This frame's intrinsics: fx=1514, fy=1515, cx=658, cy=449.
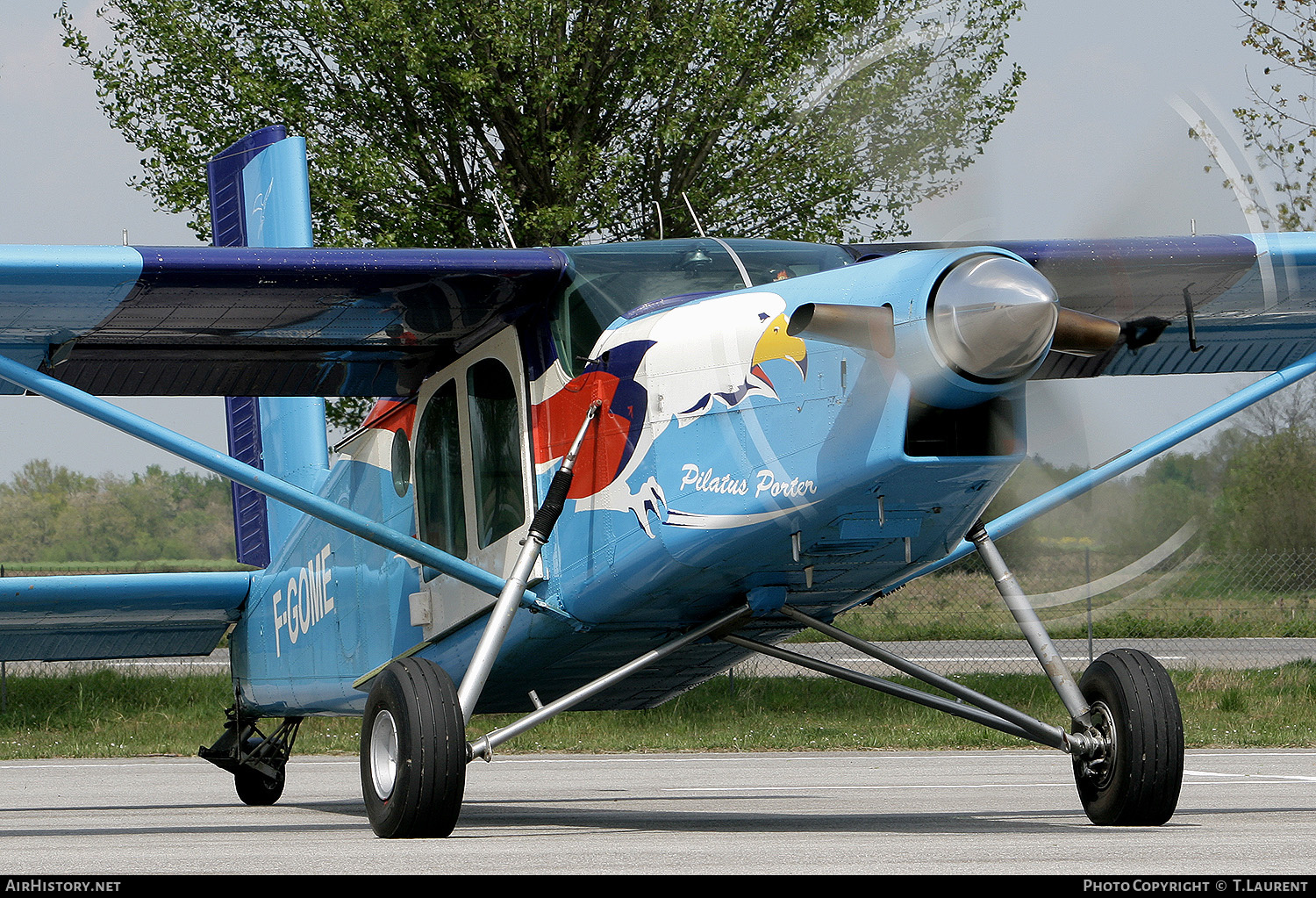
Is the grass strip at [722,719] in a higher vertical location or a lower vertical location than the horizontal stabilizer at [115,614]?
lower

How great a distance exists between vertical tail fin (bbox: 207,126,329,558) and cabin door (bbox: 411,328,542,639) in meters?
2.94

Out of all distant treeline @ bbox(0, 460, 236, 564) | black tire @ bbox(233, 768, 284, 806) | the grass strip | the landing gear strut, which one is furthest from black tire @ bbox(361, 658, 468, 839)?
distant treeline @ bbox(0, 460, 236, 564)

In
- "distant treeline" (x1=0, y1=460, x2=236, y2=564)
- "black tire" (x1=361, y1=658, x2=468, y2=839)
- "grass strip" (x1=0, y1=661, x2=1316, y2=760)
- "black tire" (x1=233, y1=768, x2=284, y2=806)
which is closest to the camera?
"black tire" (x1=361, y1=658, x2=468, y2=839)

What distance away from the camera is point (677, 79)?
1777 cm

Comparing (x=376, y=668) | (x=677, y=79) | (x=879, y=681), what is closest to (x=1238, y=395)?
(x=879, y=681)

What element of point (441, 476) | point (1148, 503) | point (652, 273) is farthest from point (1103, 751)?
point (441, 476)

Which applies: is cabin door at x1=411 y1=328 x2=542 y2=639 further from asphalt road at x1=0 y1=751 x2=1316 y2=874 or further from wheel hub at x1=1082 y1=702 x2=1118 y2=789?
wheel hub at x1=1082 y1=702 x2=1118 y2=789

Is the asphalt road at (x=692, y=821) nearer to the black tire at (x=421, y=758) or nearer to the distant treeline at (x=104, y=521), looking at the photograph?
the black tire at (x=421, y=758)

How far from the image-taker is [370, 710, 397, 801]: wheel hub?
6.82 metres

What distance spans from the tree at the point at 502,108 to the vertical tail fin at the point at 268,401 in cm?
419

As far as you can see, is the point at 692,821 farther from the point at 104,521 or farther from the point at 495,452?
the point at 104,521

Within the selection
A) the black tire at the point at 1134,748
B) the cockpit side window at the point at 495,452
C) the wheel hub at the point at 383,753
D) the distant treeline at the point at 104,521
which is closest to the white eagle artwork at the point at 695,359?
the cockpit side window at the point at 495,452

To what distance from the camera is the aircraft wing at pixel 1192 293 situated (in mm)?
7102

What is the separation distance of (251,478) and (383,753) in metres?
1.59
